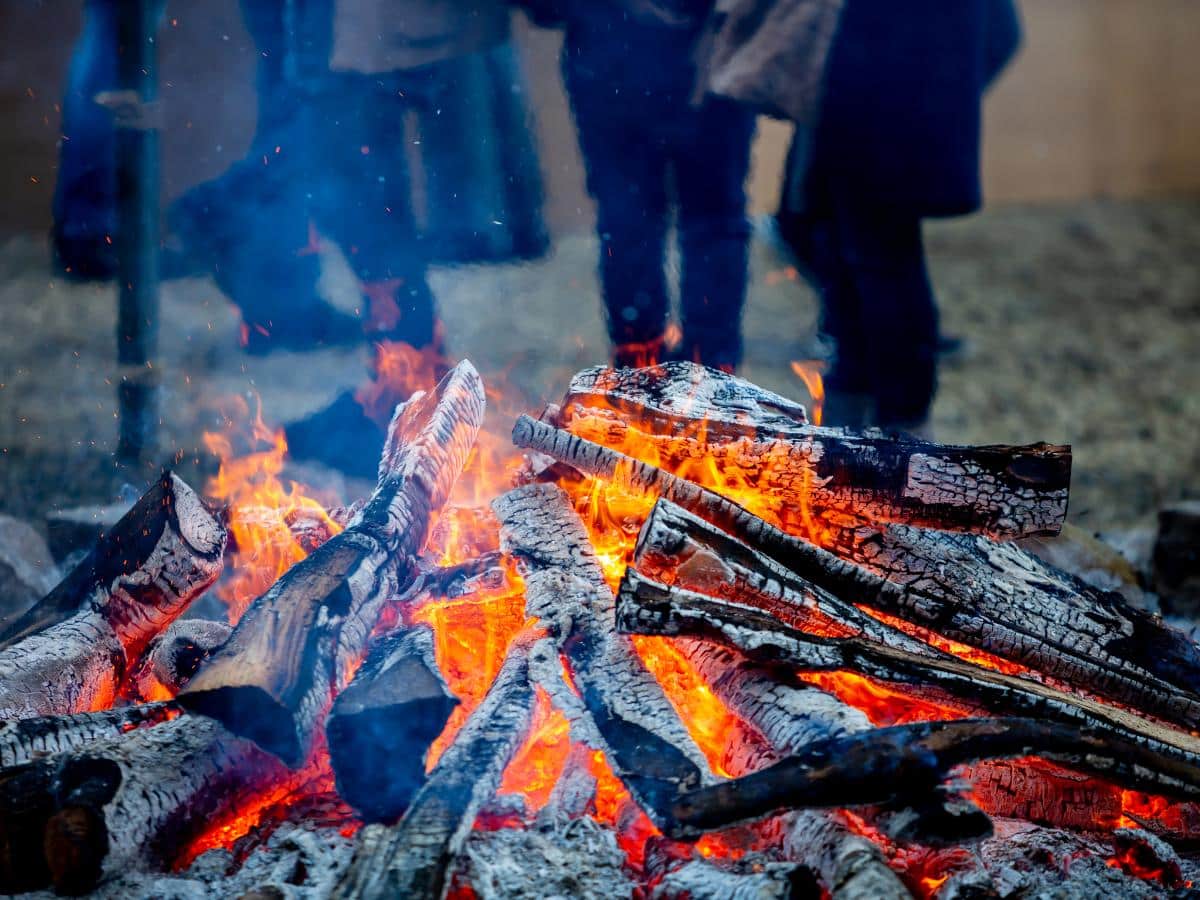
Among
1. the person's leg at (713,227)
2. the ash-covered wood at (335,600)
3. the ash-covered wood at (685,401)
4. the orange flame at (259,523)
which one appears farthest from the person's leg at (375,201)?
the ash-covered wood at (685,401)

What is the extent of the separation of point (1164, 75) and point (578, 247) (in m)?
4.72

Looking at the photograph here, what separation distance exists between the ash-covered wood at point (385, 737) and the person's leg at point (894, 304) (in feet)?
6.33

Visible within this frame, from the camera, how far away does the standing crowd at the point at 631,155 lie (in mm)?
2701

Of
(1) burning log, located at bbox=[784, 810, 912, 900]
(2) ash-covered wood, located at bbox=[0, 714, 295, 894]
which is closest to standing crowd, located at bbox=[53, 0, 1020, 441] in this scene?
(1) burning log, located at bbox=[784, 810, 912, 900]

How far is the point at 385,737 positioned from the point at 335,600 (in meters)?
0.28

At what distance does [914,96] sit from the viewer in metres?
2.66

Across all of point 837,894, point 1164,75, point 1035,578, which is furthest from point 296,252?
point 1164,75

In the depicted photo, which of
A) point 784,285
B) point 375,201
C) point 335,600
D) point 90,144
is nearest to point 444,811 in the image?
point 335,600

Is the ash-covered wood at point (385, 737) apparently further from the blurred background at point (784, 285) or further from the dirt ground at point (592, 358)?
the blurred background at point (784, 285)

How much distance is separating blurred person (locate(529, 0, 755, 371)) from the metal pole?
1.19m

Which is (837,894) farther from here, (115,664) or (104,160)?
(104,160)

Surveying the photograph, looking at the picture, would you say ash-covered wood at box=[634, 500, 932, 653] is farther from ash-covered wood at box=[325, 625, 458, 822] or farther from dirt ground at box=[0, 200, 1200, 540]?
dirt ground at box=[0, 200, 1200, 540]

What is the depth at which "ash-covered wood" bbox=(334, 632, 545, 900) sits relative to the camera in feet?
3.59

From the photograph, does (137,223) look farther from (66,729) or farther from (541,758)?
(541,758)
